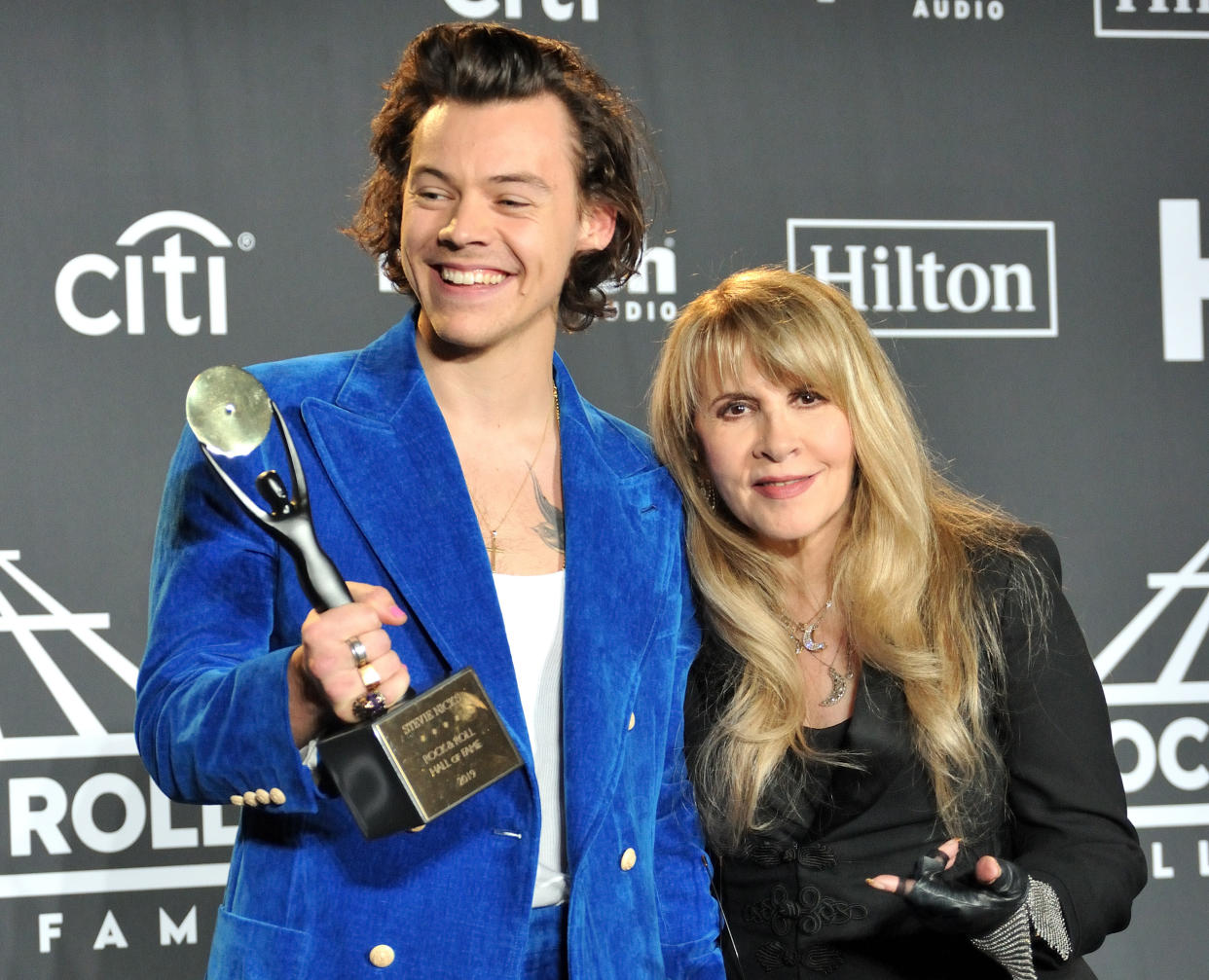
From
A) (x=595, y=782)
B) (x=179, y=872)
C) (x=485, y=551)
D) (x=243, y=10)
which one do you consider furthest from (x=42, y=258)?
(x=595, y=782)

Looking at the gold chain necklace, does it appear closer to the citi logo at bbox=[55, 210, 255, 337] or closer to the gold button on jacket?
the gold button on jacket

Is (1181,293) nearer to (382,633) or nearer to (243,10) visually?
(243,10)

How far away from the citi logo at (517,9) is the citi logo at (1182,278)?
1.50 meters

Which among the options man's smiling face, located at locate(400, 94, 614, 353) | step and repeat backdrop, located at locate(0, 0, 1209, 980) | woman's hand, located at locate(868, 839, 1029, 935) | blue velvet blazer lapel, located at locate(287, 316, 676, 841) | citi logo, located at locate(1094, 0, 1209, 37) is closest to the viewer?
woman's hand, located at locate(868, 839, 1029, 935)

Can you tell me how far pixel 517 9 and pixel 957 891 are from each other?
90.8 inches

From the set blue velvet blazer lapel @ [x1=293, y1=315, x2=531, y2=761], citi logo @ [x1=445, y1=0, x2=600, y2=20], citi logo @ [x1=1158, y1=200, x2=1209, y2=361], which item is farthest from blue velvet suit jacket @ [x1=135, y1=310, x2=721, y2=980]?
citi logo @ [x1=1158, y1=200, x2=1209, y2=361]

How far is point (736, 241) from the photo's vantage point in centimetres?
316

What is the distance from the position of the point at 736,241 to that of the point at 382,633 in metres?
2.16

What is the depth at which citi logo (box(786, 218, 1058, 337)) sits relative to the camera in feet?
10.5

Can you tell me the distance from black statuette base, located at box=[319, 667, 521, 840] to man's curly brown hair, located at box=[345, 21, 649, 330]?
894mm

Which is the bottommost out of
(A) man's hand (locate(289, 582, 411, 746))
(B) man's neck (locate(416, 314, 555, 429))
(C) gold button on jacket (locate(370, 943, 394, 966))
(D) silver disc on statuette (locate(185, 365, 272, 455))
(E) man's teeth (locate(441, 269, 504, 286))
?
(C) gold button on jacket (locate(370, 943, 394, 966))

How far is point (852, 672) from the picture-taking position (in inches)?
75.6

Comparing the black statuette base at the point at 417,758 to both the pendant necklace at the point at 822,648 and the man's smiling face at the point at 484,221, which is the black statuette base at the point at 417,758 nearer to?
the man's smiling face at the point at 484,221

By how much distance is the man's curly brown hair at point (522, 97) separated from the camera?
5.87ft
